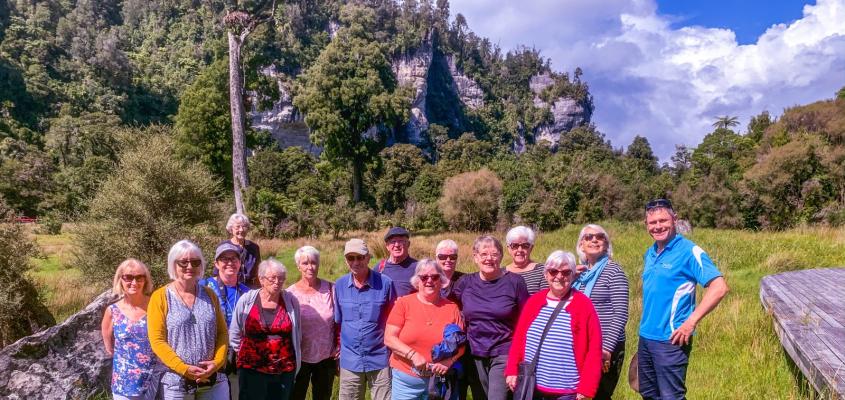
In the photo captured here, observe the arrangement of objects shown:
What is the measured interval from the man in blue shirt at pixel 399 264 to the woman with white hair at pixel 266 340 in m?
0.84

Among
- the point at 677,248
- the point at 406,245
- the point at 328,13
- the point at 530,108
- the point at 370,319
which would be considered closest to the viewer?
the point at 677,248

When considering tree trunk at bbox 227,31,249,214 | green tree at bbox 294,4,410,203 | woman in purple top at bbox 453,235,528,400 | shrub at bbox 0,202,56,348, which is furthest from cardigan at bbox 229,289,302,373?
green tree at bbox 294,4,410,203

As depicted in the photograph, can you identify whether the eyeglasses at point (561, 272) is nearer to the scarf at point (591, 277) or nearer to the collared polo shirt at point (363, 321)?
the scarf at point (591, 277)

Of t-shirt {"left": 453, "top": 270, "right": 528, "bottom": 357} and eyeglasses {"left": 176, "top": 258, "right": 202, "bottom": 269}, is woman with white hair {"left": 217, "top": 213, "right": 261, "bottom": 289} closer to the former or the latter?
eyeglasses {"left": 176, "top": 258, "right": 202, "bottom": 269}

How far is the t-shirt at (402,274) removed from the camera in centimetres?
376

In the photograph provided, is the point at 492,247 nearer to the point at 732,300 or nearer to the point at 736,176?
the point at 732,300

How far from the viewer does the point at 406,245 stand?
13.0 feet

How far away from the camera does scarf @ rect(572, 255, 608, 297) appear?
3180 mm

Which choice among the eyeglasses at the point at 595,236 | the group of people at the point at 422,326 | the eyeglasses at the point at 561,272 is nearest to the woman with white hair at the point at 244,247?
the group of people at the point at 422,326

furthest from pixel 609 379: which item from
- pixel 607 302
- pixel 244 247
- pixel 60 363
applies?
pixel 60 363

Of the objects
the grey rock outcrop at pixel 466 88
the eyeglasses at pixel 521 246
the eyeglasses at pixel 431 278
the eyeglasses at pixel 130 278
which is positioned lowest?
the eyeglasses at pixel 431 278

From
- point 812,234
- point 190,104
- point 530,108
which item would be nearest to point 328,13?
point 530,108

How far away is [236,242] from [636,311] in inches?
223

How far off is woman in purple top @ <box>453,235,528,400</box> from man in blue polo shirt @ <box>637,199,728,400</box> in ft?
2.64
